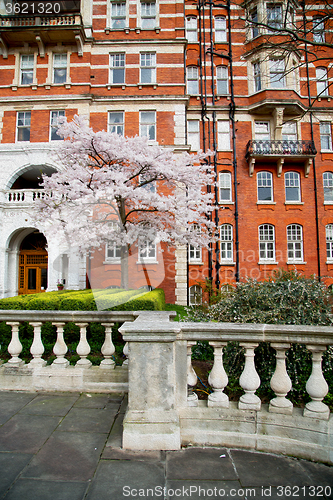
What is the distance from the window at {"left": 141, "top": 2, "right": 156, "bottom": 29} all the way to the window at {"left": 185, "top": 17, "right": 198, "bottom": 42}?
8.88 feet

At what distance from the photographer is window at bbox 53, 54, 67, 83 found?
18.1m

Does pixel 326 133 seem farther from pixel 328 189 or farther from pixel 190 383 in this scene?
pixel 190 383

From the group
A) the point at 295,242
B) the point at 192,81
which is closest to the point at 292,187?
the point at 295,242

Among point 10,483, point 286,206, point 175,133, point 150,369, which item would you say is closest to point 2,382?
point 10,483

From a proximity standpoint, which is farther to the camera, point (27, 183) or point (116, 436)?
point (27, 183)

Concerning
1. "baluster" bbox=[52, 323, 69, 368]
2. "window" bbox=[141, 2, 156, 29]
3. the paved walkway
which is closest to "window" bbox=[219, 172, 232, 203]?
"window" bbox=[141, 2, 156, 29]

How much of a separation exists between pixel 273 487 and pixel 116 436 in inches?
60.6

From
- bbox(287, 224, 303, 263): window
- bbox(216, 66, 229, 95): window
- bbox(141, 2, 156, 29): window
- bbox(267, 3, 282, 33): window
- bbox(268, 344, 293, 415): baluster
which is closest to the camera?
bbox(268, 344, 293, 415): baluster

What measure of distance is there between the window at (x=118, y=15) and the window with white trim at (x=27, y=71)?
5953 millimetres

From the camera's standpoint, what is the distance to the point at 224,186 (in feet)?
63.8

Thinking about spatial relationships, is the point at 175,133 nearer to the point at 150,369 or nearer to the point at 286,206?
the point at 286,206

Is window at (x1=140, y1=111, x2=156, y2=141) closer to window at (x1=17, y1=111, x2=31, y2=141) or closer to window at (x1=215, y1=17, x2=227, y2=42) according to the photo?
window at (x1=17, y1=111, x2=31, y2=141)

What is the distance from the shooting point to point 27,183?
2055cm

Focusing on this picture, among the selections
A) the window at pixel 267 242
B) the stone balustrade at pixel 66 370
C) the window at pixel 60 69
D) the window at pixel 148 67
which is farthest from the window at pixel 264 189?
the stone balustrade at pixel 66 370
